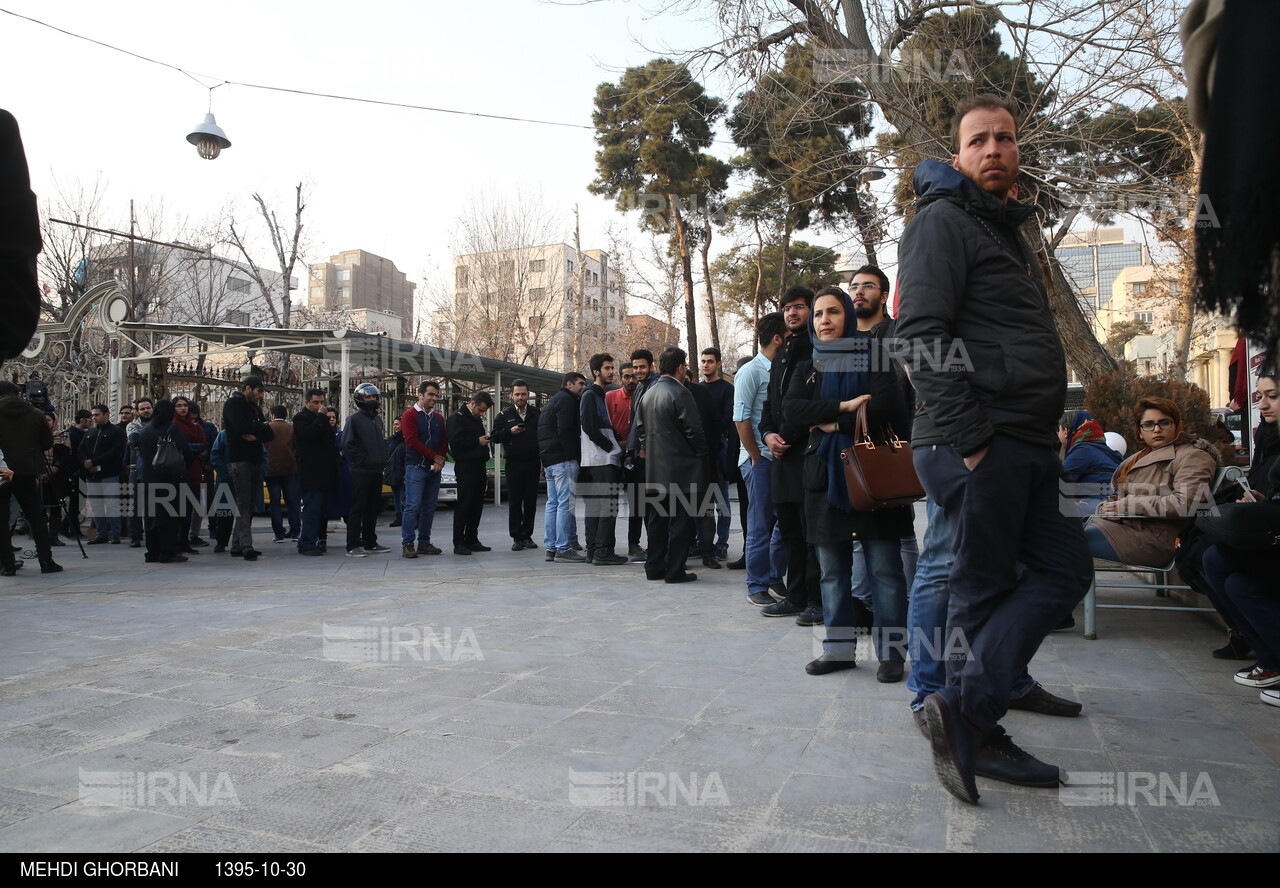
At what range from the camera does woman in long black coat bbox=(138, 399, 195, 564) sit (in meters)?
9.15

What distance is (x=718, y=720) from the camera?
340cm

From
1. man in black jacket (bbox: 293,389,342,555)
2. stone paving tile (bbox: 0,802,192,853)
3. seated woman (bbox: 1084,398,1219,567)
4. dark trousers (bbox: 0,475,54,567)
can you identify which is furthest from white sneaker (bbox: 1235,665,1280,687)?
dark trousers (bbox: 0,475,54,567)

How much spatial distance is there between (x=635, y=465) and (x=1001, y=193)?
18.2 feet

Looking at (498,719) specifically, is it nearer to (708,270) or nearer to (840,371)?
(840,371)

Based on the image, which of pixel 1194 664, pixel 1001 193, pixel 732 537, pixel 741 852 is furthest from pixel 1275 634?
pixel 732 537

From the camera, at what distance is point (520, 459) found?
10031mm

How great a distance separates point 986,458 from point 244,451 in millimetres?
8676

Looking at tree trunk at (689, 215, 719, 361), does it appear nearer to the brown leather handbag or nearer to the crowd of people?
the crowd of people

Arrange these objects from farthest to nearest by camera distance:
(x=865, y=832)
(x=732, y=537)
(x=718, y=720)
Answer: (x=732, y=537)
(x=718, y=720)
(x=865, y=832)

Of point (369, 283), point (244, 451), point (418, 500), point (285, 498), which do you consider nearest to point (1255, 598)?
point (418, 500)

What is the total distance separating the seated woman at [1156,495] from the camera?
476cm

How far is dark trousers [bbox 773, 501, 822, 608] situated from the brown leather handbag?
1.29m

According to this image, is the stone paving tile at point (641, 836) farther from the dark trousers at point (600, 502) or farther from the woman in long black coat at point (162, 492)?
the woman in long black coat at point (162, 492)
